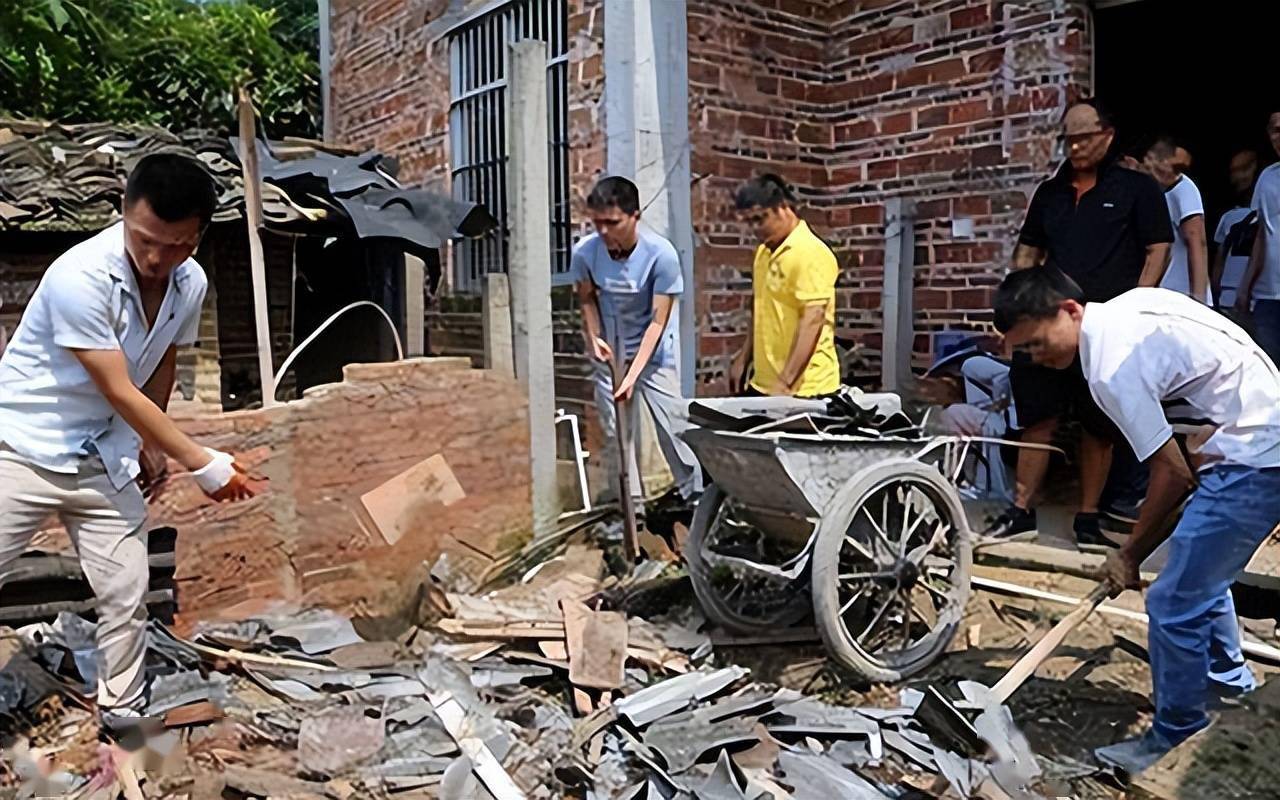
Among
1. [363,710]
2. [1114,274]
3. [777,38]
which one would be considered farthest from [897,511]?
[777,38]

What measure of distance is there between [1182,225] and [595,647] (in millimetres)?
3594

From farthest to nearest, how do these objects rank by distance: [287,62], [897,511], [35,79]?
1. [287,62]
2. [35,79]
3. [897,511]

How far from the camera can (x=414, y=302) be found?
935 centimetres

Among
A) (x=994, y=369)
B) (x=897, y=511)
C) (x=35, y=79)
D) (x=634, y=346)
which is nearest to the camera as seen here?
(x=897, y=511)

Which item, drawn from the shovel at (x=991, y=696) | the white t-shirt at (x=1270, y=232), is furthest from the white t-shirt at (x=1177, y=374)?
the white t-shirt at (x=1270, y=232)

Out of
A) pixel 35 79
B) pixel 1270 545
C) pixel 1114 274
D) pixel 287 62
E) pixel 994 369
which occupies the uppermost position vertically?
pixel 287 62

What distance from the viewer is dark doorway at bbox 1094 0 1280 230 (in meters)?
8.22

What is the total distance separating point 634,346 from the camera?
231 inches

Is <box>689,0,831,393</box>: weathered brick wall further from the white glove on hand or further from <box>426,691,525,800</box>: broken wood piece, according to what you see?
the white glove on hand

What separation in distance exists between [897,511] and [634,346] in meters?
1.87

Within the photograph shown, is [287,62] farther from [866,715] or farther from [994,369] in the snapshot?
[866,715]

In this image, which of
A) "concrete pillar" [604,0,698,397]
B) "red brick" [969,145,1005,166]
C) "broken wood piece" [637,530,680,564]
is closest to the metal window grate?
"concrete pillar" [604,0,698,397]

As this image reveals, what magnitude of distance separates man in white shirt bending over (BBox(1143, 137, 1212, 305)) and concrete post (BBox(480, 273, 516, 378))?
Answer: 134 inches

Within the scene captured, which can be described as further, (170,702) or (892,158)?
(892,158)
